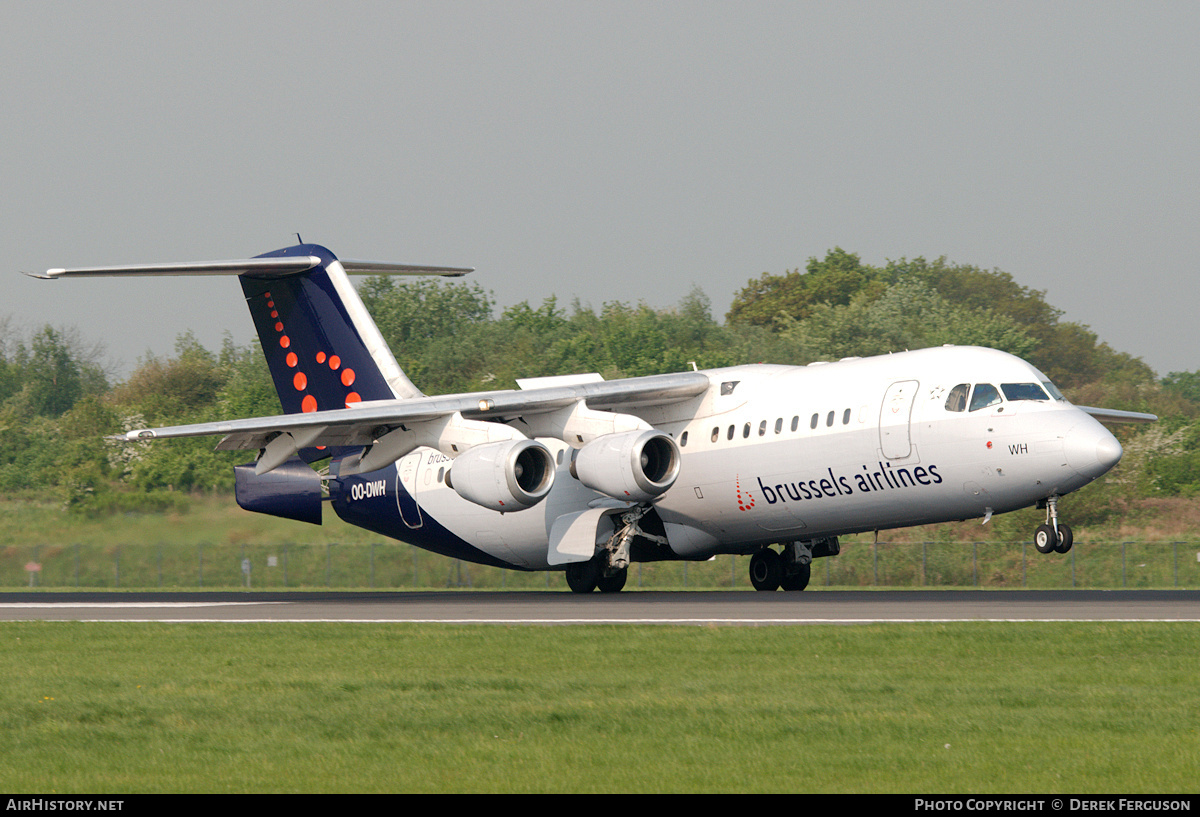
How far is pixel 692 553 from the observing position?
26531 millimetres

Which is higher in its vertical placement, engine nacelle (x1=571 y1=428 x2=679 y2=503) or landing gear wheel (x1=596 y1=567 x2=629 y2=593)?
engine nacelle (x1=571 y1=428 x2=679 y2=503)

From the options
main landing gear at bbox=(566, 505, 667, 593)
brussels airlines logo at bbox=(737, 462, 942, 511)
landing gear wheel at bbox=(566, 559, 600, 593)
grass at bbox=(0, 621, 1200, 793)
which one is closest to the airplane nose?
brussels airlines logo at bbox=(737, 462, 942, 511)

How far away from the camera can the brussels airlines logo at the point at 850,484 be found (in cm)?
2297

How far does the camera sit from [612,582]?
27.0 metres

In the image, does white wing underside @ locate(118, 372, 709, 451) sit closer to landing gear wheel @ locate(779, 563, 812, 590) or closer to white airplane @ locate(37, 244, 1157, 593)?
white airplane @ locate(37, 244, 1157, 593)

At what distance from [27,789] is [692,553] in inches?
730

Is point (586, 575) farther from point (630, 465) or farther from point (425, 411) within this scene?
point (425, 411)

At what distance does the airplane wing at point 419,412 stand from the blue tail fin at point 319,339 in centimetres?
256

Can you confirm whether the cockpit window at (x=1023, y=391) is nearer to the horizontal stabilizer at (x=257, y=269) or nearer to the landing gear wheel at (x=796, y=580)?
the landing gear wheel at (x=796, y=580)

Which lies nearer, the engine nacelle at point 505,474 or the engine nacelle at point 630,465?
the engine nacelle at point 630,465

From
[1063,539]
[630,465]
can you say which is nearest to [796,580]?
[630,465]

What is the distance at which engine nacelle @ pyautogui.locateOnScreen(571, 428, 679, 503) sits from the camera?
23828 mm

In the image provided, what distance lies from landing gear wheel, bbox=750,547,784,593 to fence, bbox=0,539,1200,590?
35.2ft

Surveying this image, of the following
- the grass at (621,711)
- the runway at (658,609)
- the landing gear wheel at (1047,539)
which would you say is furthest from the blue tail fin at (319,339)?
the landing gear wheel at (1047,539)
